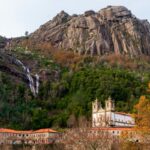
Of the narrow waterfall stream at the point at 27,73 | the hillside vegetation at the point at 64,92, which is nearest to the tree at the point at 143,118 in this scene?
the hillside vegetation at the point at 64,92

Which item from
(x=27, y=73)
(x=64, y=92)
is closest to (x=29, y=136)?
(x=64, y=92)

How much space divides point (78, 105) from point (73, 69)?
4008 centimetres

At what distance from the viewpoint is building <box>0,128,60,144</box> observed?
95037 mm

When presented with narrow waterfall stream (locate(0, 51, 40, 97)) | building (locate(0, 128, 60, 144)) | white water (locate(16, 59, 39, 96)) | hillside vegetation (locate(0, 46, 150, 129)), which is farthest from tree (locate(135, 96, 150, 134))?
white water (locate(16, 59, 39, 96))

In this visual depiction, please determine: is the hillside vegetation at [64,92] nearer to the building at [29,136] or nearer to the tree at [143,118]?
the building at [29,136]

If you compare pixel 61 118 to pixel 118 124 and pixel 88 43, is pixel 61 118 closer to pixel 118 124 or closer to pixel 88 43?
pixel 118 124

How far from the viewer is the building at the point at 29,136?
312 ft

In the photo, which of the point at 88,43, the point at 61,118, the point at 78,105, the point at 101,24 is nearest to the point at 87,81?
the point at 78,105

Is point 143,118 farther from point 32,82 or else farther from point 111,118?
point 32,82

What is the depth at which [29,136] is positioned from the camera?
99250 mm

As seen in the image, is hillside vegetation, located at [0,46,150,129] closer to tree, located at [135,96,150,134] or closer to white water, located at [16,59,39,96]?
white water, located at [16,59,39,96]

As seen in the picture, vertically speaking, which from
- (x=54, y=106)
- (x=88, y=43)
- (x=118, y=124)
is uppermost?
(x=88, y=43)

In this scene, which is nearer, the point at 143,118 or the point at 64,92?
the point at 143,118

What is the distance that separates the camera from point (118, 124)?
103562 mm
